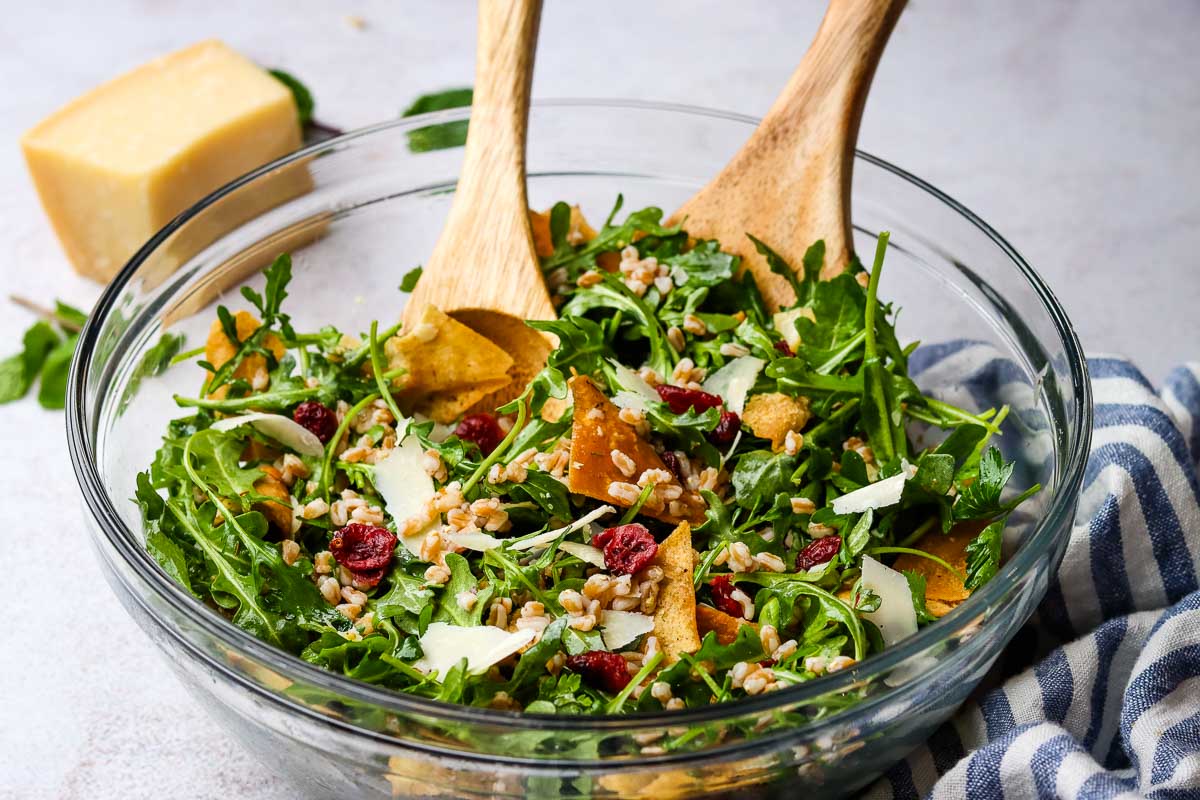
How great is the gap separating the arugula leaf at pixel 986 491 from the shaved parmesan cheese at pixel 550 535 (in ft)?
1.68

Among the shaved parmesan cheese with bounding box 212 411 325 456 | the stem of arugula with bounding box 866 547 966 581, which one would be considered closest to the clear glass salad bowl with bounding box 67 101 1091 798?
the stem of arugula with bounding box 866 547 966 581

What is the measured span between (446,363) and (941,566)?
33.4 inches

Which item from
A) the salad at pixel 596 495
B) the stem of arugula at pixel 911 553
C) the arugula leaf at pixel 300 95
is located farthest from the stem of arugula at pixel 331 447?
the arugula leaf at pixel 300 95

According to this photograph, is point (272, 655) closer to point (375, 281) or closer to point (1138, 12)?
point (375, 281)

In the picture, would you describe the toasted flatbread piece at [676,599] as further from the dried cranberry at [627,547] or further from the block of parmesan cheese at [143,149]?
the block of parmesan cheese at [143,149]

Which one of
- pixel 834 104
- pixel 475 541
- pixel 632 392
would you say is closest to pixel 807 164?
pixel 834 104

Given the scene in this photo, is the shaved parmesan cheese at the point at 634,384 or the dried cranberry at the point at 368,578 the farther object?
the shaved parmesan cheese at the point at 634,384

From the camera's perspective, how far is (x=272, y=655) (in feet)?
4.95

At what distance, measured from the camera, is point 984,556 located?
181 cm

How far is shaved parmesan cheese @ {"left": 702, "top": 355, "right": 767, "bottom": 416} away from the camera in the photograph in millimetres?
2016

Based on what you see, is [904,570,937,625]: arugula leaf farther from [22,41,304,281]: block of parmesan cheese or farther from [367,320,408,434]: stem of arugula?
[22,41,304,281]: block of parmesan cheese

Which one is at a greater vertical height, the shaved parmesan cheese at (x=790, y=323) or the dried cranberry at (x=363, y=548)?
the shaved parmesan cheese at (x=790, y=323)

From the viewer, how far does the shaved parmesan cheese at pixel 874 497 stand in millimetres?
1791

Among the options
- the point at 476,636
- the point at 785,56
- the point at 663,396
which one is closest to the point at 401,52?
the point at 785,56
